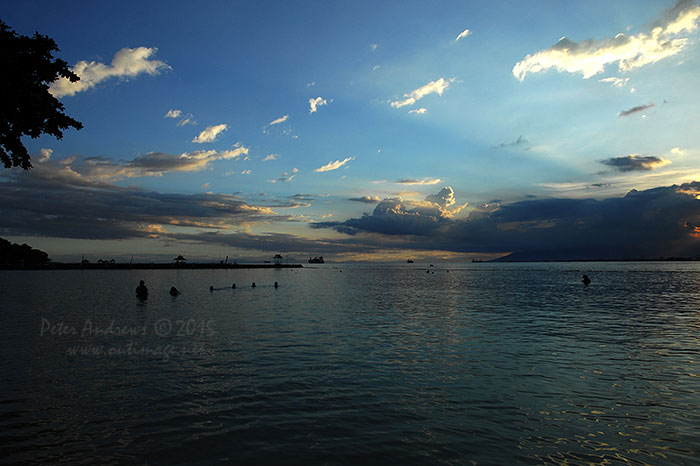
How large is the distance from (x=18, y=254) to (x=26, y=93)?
201593 millimetres

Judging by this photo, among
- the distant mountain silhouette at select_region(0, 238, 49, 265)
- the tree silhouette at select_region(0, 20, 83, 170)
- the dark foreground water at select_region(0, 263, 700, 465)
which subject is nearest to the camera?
the dark foreground water at select_region(0, 263, 700, 465)

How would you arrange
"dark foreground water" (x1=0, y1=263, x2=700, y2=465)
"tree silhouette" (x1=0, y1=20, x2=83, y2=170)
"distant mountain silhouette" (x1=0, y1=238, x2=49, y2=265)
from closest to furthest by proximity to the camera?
"dark foreground water" (x1=0, y1=263, x2=700, y2=465) < "tree silhouette" (x1=0, y1=20, x2=83, y2=170) < "distant mountain silhouette" (x1=0, y1=238, x2=49, y2=265)

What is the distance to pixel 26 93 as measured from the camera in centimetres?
1427

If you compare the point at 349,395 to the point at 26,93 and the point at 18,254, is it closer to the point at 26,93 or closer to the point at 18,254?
the point at 26,93

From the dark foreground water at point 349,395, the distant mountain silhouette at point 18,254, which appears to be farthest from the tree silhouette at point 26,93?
the distant mountain silhouette at point 18,254

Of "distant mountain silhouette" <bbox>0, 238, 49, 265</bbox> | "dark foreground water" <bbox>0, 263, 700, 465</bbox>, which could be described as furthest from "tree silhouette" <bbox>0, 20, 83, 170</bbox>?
"distant mountain silhouette" <bbox>0, 238, 49, 265</bbox>

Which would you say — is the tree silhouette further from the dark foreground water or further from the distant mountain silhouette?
the distant mountain silhouette

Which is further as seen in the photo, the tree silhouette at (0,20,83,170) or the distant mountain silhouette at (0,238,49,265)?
the distant mountain silhouette at (0,238,49,265)

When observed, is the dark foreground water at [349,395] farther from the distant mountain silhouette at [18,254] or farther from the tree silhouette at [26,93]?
the distant mountain silhouette at [18,254]

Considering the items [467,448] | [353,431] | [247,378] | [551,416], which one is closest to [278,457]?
[353,431]

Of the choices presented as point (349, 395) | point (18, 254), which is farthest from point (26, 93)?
point (18, 254)

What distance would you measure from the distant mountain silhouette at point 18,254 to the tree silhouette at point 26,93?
640ft

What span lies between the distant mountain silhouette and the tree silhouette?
19510 centimetres

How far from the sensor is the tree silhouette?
14.2 meters
